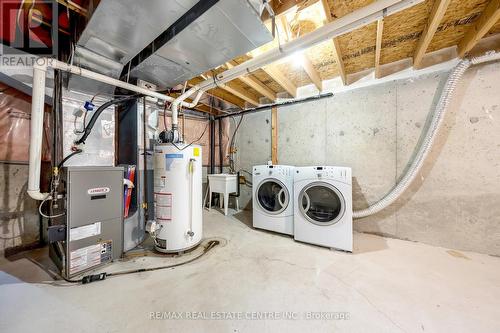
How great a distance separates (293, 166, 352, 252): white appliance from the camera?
2.02m

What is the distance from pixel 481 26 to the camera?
1.61 m

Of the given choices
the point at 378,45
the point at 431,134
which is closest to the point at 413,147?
the point at 431,134

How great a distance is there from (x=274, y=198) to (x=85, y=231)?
2.19m

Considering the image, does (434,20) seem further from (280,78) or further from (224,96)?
(224,96)

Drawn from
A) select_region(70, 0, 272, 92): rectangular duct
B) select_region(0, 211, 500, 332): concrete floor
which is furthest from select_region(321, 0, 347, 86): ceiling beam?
select_region(0, 211, 500, 332): concrete floor

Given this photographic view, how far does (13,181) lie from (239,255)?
2632 mm

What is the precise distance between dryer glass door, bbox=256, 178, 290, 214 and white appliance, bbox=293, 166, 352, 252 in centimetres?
23

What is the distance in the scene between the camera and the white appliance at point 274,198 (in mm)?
2479

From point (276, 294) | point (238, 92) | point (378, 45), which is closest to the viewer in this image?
point (276, 294)

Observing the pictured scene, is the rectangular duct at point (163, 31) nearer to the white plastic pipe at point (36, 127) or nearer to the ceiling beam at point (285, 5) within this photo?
the ceiling beam at point (285, 5)

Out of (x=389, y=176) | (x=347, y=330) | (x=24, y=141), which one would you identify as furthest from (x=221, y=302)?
(x=24, y=141)

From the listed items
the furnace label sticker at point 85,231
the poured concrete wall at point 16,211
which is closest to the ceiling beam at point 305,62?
the furnace label sticker at point 85,231

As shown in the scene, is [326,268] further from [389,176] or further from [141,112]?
[141,112]

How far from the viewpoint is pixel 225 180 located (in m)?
3.39
